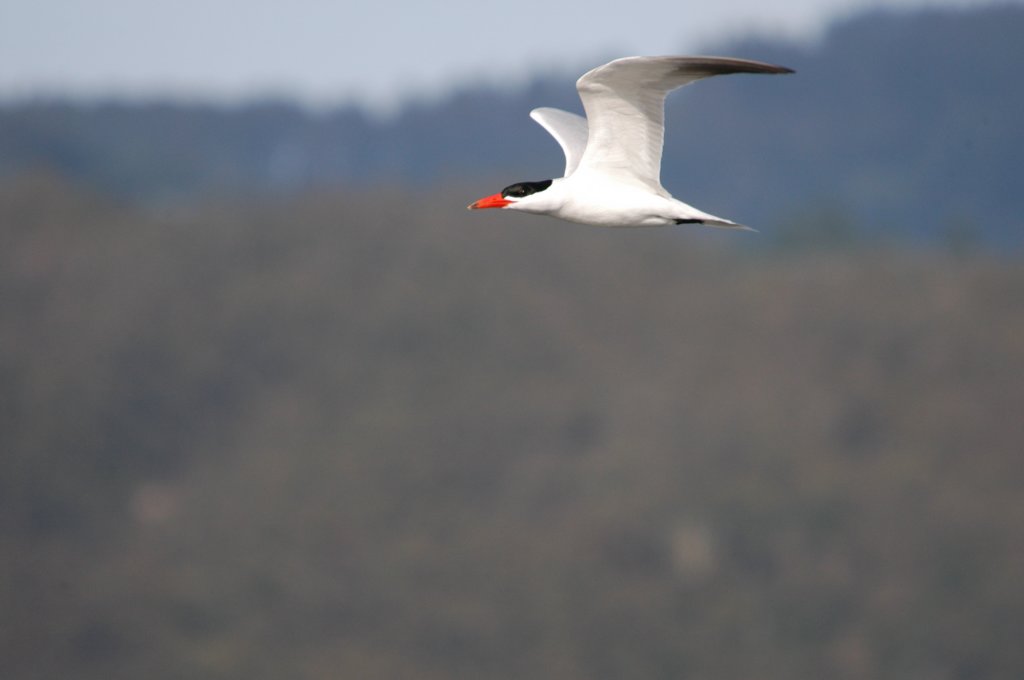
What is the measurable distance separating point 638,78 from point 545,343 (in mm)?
63235

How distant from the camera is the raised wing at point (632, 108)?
11352 millimetres

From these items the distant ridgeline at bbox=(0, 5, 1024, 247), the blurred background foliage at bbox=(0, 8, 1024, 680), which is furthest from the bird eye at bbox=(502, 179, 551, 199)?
the distant ridgeline at bbox=(0, 5, 1024, 247)

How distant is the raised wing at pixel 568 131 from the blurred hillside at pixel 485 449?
43.6m

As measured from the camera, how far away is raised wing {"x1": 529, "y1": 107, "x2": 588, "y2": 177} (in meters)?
13.6

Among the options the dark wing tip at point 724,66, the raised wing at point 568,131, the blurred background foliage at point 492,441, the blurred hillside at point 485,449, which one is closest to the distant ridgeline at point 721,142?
the blurred background foliage at point 492,441

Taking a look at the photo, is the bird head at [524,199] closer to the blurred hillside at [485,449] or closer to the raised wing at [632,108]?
the raised wing at [632,108]

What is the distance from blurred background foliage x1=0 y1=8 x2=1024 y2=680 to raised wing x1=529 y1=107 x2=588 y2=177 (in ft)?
144

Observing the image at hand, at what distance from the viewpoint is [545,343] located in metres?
74.9

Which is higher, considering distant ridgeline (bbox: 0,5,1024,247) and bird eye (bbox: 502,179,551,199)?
bird eye (bbox: 502,179,551,199)

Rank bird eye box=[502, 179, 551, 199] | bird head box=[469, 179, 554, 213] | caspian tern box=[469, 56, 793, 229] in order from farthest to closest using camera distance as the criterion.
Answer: bird eye box=[502, 179, 551, 199]
bird head box=[469, 179, 554, 213]
caspian tern box=[469, 56, 793, 229]

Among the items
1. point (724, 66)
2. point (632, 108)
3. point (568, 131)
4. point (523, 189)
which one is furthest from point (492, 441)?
point (724, 66)

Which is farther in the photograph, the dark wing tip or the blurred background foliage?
the blurred background foliage

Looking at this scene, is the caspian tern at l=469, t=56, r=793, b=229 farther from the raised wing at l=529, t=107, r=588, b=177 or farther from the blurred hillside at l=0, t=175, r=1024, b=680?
the blurred hillside at l=0, t=175, r=1024, b=680

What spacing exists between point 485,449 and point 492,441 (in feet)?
1.72
